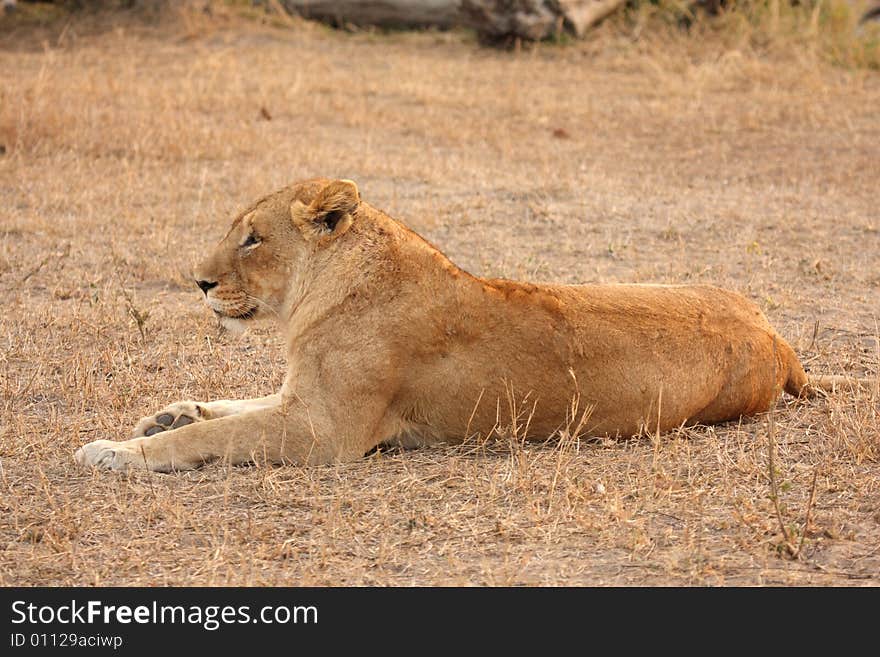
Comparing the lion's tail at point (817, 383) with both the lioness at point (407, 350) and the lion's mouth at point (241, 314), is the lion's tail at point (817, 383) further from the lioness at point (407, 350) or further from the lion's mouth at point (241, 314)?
the lion's mouth at point (241, 314)

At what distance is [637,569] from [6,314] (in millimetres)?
3869

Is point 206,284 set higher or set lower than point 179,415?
higher

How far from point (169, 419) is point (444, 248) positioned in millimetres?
3411

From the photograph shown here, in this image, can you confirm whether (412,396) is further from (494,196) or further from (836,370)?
(494,196)

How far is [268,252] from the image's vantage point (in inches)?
186

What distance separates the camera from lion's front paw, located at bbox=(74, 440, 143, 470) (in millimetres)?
4375

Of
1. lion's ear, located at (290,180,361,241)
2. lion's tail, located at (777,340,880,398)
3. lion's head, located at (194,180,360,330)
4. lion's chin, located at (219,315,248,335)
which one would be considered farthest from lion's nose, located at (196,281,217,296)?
lion's tail, located at (777,340,880,398)

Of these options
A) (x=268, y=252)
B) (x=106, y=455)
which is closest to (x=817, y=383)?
(x=268, y=252)

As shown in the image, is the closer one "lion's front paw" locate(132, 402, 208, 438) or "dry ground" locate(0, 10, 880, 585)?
"dry ground" locate(0, 10, 880, 585)

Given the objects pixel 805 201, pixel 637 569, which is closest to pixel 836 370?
pixel 637 569

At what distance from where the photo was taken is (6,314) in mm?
6395

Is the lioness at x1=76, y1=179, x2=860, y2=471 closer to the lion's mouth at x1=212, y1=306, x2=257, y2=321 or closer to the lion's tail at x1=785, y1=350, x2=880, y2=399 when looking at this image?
the lion's mouth at x1=212, y1=306, x2=257, y2=321

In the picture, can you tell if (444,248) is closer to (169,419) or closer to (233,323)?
(233,323)

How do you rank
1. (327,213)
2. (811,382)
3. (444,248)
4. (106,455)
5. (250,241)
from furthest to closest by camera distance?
(444,248) < (811,382) < (250,241) < (327,213) < (106,455)
